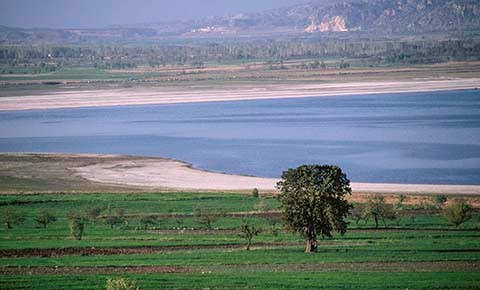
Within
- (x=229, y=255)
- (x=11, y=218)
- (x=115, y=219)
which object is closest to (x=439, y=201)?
(x=115, y=219)

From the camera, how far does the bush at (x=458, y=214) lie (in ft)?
108

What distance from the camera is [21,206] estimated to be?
1603 inches

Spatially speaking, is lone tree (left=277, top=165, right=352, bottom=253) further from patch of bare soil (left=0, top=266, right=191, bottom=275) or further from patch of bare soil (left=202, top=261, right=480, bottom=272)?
patch of bare soil (left=0, top=266, right=191, bottom=275)

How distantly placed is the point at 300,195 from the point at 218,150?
1311 inches

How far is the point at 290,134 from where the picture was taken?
2697 inches

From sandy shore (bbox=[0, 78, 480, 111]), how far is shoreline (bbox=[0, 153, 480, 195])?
118 ft

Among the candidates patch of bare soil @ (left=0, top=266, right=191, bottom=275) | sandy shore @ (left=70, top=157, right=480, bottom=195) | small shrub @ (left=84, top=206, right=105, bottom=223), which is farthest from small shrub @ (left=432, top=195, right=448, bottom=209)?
patch of bare soil @ (left=0, top=266, right=191, bottom=275)

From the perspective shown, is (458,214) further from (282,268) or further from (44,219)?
(44,219)

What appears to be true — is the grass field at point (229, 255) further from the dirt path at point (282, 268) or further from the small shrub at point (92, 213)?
the small shrub at point (92, 213)

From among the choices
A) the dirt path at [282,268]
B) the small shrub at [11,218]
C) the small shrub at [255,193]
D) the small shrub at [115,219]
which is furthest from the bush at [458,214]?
the small shrub at [11,218]

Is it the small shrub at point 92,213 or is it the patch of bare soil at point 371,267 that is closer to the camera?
the patch of bare soil at point 371,267

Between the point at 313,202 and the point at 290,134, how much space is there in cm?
4127

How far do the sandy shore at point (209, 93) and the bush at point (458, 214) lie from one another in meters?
63.9

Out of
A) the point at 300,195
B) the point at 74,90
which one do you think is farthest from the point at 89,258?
the point at 74,90
